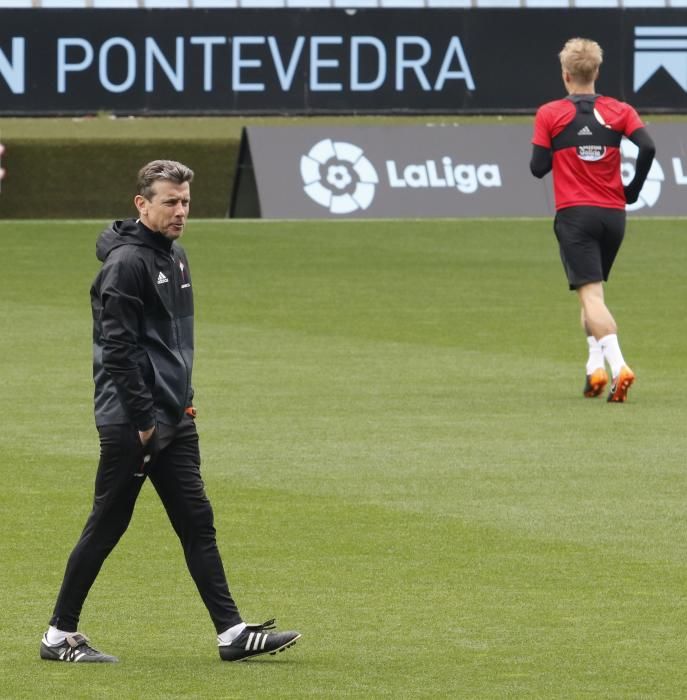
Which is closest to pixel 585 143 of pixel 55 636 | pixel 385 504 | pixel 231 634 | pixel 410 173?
pixel 385 504

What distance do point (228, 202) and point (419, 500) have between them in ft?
66.7

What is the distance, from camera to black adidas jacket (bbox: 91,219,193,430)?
22.1 feet

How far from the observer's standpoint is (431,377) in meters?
15.0

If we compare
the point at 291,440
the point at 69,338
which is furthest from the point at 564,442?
the point at 69,338

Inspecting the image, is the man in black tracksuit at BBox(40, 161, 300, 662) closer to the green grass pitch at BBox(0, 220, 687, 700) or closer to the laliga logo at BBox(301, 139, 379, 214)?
the green grass pitch at BBox(0, 220, 687, 700)

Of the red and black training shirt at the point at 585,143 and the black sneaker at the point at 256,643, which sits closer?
the black sneaker at the point at 256,643

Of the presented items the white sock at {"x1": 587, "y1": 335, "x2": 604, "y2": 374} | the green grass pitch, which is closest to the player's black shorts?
the white sock at {"x1": 587, "y1": 335, "x2": 604, "y2": 374}

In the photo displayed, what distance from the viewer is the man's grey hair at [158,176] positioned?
6812 millimetres

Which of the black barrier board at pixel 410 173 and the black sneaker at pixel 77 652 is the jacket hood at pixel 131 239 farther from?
the black barrier board at pixel 410 173

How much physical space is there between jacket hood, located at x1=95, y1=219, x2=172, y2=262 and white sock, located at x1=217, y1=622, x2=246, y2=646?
4.07 feet

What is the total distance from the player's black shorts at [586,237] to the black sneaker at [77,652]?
7451mm

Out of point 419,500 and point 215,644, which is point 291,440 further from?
point 215,644

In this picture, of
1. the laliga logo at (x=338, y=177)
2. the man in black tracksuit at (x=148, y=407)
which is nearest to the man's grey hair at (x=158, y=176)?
the man in black tracksuit at (x=148, y=407)

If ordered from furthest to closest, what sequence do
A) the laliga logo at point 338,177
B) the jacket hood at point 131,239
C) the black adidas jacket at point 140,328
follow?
the laliga logo at point 338,177 → the jacket hood at point 131,239 → the black adidas jacket at point 140,328
